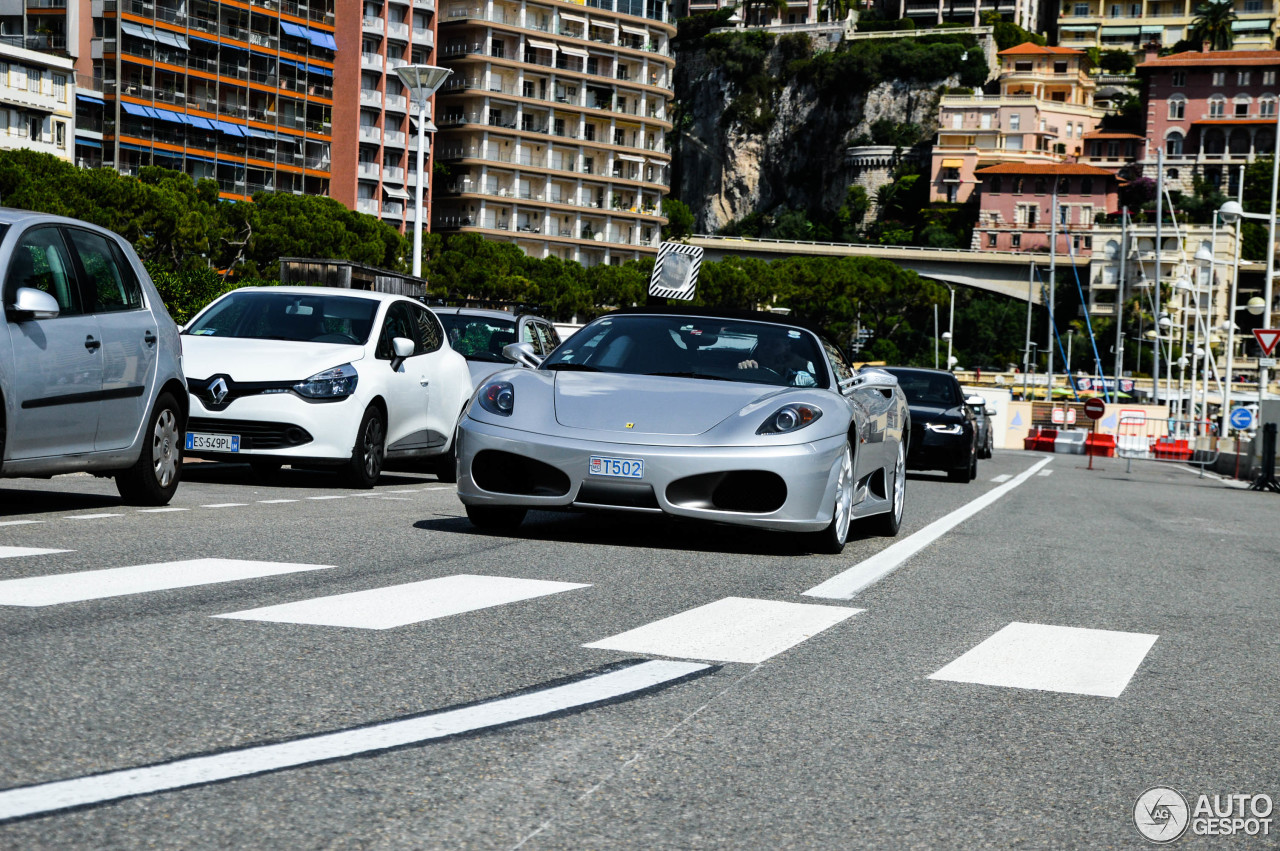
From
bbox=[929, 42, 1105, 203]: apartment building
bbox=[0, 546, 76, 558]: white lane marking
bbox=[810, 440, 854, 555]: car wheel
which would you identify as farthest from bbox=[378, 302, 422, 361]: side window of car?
bbox=[929, 42, 1105, 203]: apartment building

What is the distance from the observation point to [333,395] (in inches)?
516

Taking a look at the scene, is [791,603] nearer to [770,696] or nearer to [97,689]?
[770,696]

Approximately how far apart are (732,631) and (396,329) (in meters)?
8.55

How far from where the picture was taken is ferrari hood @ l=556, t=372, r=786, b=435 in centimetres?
902

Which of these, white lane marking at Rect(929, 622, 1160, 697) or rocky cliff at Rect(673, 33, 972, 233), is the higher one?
rocky cliff at Rect(673, 33, 972, 233)

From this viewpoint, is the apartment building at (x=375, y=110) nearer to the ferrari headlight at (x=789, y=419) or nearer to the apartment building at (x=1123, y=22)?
the ferrari headlight at (x=789, y=419)

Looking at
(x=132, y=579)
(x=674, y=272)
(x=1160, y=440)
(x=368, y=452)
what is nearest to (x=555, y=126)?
(x=1160, y=440)

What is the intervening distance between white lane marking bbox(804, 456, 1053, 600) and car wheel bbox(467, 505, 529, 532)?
78.7 inches

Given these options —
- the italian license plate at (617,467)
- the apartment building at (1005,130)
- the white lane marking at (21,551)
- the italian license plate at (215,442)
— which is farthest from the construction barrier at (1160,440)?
the apartment building at (1005,130)

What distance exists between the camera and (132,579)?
6.91m

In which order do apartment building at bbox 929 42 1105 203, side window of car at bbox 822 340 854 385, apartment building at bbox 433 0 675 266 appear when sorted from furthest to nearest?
apartment building at bbox 929 42 1105 203, apartment building at bbox 433 0 675 266, side window of car at bbox 822 340 854 385

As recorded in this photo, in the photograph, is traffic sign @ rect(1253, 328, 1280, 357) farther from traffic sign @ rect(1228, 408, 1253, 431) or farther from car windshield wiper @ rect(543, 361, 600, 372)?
car windshield wiper @ rect(543, 361, 600, 372)

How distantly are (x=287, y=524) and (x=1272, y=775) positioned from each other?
6.53 metres

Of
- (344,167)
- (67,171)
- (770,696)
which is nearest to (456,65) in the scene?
(344,167)
